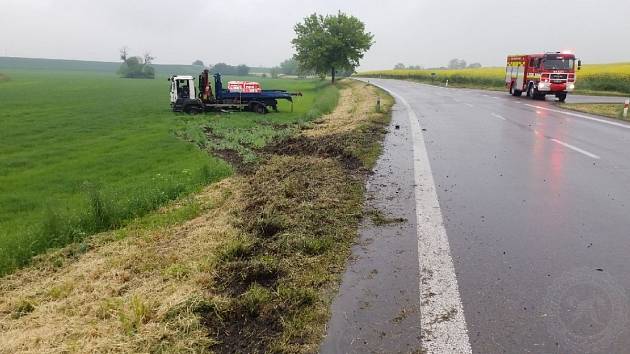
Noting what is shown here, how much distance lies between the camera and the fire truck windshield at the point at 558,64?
27.0 m

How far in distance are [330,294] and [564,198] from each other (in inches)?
173

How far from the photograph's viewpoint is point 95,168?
1180cm

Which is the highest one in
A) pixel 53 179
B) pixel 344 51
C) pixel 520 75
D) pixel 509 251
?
pixel 344 51

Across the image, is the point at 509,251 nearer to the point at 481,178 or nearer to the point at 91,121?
the point at 481,178

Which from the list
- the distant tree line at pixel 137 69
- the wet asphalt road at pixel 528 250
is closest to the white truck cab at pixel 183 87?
the wet asphalt road at pixel 528 250

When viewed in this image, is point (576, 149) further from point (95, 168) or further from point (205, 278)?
point (95, 168)

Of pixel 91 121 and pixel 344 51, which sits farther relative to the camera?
pixel 344 51

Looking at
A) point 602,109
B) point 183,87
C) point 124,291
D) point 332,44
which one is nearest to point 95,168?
point 124,291

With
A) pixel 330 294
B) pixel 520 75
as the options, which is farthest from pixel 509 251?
pixel 520 75

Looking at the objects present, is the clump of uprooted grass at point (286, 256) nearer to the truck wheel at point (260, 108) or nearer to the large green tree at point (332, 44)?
the truck wheel at point (260, 108)

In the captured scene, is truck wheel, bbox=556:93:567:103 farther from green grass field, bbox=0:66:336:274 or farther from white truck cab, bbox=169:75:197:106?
white truck cab, bbox=169:75:197:106

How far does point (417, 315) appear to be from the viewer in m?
3.47

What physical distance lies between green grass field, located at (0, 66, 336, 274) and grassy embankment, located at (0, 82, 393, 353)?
0.60 m

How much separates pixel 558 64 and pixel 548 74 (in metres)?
1.00
